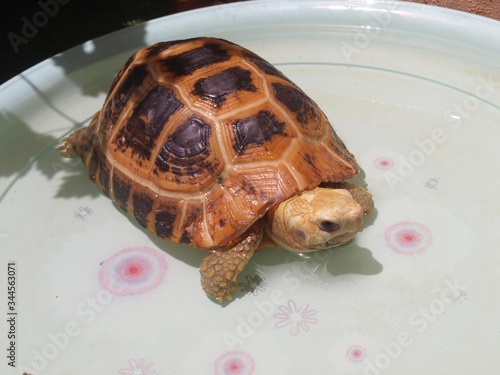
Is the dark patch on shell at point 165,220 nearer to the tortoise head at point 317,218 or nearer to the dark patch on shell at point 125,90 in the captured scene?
the tortoise head at point 317,218

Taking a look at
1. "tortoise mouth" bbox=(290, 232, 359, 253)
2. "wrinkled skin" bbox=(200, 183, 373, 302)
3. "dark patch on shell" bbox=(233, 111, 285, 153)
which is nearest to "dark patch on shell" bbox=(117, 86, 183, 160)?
"dark patch on shell" bbox=(233, 111, 285, 153)

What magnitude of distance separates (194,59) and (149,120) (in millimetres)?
437

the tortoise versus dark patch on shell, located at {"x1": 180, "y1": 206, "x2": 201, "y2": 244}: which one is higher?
the tortoise

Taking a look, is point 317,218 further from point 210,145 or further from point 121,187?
point 121,187

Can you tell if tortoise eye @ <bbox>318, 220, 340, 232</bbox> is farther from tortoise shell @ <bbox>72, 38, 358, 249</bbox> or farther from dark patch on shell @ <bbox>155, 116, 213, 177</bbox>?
dark patch on shell @ <bbox>155, 116, 213, 177</bbox>

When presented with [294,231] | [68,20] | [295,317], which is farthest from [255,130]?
Answer: [68,20]

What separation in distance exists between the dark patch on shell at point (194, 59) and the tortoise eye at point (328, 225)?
1.12 metres

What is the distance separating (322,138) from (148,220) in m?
1.06

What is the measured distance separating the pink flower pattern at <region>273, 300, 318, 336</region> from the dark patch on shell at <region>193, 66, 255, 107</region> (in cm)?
113

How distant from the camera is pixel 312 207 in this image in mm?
2811

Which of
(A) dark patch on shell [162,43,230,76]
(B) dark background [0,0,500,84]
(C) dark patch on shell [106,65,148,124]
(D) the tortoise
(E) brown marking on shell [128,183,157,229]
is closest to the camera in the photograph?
(D) the tortoise

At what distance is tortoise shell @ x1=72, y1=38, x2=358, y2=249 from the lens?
9.61 feet

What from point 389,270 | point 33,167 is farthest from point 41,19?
point 389,270

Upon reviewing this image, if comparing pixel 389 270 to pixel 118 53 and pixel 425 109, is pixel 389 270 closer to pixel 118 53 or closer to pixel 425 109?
pixel 425 109
